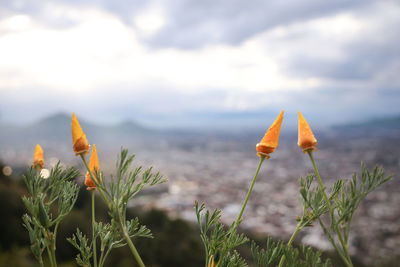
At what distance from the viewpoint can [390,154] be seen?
48969 mm

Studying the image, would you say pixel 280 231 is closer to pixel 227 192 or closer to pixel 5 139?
pixel 227 192

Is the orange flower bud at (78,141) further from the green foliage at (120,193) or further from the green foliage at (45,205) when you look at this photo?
the green foliage at (45,205)

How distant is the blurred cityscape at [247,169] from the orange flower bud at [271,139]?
25 cm

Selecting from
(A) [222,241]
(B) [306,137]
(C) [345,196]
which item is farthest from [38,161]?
(C) [345,196]

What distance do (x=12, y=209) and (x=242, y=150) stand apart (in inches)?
3079

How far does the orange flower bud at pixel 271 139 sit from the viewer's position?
923mm

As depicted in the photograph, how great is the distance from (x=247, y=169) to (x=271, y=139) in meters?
60.1

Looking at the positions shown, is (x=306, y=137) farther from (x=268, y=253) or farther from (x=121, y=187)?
(x=121, y=187)

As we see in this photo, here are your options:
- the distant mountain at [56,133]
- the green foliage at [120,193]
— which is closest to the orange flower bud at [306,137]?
the green foliage at [120,193]

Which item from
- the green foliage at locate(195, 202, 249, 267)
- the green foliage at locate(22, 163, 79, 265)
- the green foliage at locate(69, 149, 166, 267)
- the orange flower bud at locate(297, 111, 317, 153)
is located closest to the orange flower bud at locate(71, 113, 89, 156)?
the green foliage at locate(69, 149, 166, 267)

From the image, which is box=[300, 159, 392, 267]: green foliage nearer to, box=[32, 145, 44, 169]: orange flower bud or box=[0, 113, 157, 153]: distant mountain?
box=[32, 145, 44, 169]: orange flower bud

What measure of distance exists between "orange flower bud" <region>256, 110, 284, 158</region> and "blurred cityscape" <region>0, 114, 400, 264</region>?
0.82 ft

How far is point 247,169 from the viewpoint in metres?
59.8

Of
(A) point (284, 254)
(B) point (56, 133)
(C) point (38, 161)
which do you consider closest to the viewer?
(A) point (284, 254)
